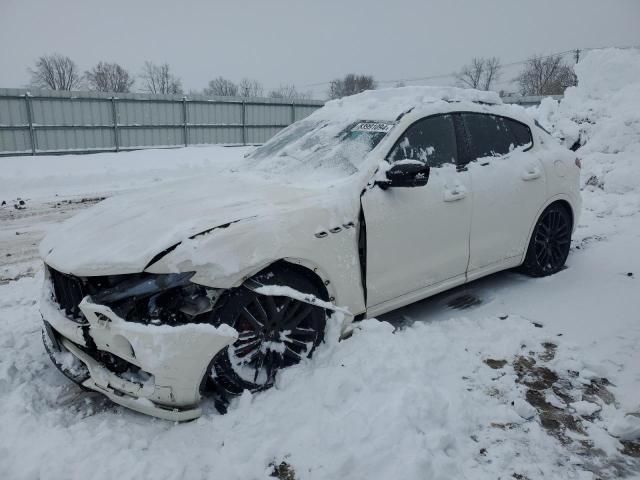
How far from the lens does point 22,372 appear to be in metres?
3.35

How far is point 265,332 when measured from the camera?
299cm

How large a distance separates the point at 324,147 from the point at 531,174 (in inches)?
78.3

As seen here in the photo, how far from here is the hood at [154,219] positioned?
9.03 feet

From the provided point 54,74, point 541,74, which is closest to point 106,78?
point 54,74

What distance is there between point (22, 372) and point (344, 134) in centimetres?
280

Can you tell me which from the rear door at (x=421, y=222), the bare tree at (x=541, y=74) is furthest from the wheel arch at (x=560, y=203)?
the bare tree at (x=541, y=74)

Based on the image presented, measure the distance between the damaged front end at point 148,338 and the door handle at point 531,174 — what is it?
310cm

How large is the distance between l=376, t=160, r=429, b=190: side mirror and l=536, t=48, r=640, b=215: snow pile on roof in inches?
208

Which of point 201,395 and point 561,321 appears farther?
→ point 561,321

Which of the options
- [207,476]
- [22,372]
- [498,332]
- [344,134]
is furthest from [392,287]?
[22,372]

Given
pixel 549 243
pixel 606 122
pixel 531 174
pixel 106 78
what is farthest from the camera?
pixel 106 78

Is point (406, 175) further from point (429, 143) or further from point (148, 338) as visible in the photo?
point (148, 338)

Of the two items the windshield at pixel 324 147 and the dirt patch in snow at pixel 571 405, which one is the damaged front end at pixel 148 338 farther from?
the dirt patch in snow at pixel 571 405

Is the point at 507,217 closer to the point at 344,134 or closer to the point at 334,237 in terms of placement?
the point at 344,134
